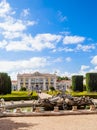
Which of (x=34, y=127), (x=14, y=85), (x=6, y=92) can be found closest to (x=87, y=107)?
(x=34, y=127)

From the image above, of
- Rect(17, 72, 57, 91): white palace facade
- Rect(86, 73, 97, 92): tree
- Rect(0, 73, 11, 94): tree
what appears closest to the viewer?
Rect(0, 73, 11, 94): tree

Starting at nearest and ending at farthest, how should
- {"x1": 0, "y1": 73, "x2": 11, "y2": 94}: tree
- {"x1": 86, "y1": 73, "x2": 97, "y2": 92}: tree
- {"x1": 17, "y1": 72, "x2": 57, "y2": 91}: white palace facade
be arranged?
{"x1": 0, "y1": 73, "x2": 11, "y2": 94}: tree
{"x1": 86, "y1": 73, "x2": 97, "y2": 92}: tree
{"x1": 17, "y1": 72, "x2": 57, "y2": 91}: white palace facade

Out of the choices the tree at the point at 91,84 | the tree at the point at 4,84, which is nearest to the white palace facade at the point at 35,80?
the tree at the point at 91,84

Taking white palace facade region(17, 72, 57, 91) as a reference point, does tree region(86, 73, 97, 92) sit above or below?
below

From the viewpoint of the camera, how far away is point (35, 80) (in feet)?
401

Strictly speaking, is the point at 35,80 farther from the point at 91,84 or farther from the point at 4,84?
the point at 4,84

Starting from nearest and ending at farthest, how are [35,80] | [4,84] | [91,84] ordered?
[4,84] < [91,84] < [35,80]

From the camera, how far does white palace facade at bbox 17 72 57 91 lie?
401 feet

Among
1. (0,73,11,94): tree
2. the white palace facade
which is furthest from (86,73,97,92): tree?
the white palace facade

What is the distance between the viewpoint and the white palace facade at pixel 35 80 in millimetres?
122188

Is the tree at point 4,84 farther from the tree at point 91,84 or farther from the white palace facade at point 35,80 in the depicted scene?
the white palace facade at point 35,80

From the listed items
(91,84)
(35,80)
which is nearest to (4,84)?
(91,84)

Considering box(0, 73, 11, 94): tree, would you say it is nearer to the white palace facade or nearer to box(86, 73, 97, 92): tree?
box(86, 73, 97, 92): tree

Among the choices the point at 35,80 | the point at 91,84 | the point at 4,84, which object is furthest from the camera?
the point at 35,80
